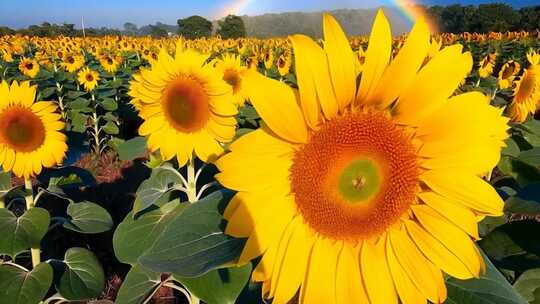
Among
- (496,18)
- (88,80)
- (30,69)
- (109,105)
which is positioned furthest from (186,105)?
(496,18)

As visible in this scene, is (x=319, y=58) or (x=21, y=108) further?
(x=21, y=108)

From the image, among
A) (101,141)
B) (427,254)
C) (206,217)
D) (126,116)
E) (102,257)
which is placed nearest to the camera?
(427,254)

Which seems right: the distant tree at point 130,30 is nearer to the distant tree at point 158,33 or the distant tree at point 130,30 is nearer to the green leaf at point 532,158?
the distant tree at point 158,33

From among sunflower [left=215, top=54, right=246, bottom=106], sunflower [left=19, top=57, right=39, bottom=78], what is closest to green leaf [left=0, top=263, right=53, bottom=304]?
sunflower [left=215, top=54, right=246, bottom=106]

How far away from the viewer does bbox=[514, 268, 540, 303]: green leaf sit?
131cm

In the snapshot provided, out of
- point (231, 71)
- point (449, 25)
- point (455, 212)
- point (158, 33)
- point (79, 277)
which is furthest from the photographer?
point (449, 25)

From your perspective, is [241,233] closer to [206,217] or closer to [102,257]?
[206,217]

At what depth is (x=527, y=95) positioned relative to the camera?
2953 mm

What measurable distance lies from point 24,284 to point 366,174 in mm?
2192

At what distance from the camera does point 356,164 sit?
41.0 inches

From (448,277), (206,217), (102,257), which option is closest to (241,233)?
(206,217)

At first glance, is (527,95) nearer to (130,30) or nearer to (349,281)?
(349,281)

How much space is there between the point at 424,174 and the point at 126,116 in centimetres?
902

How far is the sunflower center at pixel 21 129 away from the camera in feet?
9.55
